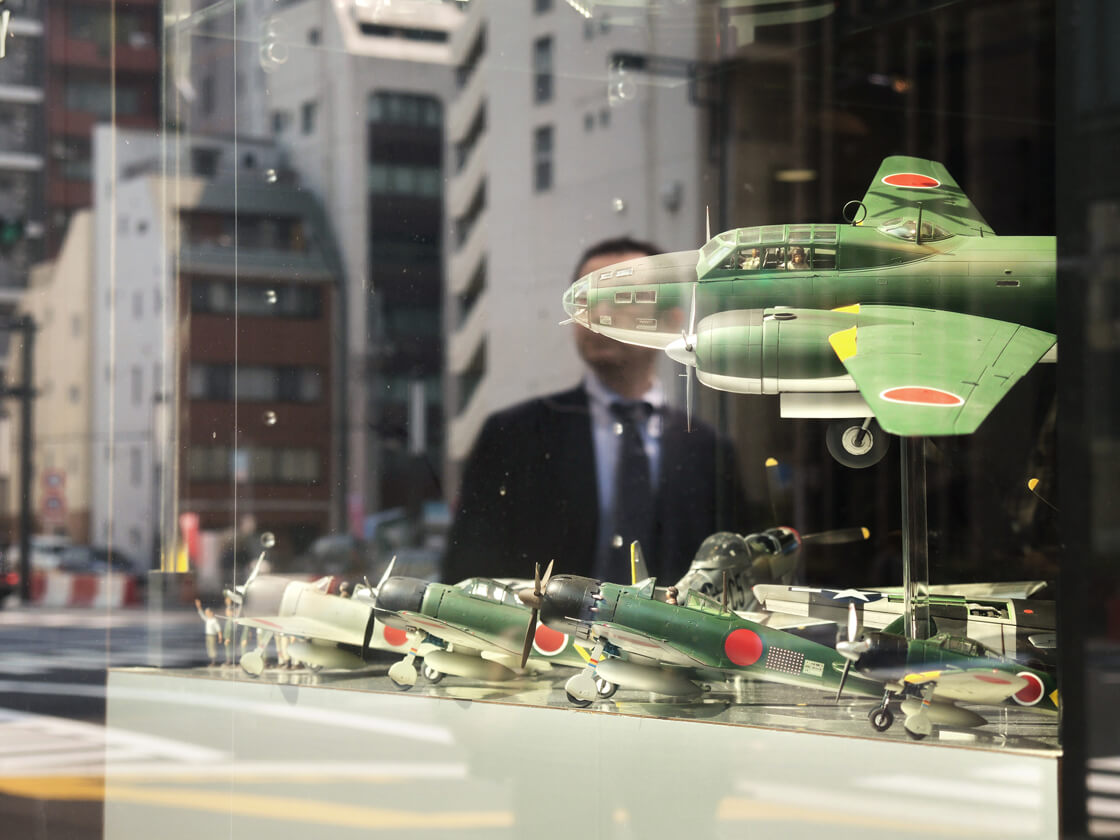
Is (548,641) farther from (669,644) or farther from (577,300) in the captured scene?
(577,300)

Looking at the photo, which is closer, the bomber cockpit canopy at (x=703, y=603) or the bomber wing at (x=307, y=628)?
the bomber cockpit canopy at (x=703, y=603)

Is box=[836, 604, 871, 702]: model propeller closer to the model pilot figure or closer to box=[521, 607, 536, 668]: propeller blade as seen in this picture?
box=[521, 607, 536, 668]: propeller blade

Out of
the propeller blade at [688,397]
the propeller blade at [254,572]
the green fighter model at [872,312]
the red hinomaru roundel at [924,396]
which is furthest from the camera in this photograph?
the propeller blade at [254,572]

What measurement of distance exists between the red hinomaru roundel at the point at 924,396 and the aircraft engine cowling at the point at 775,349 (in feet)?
0.86

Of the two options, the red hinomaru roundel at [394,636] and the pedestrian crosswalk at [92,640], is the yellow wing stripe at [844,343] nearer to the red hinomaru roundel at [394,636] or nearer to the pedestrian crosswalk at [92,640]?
the red hinomaru roundel at [394,636]

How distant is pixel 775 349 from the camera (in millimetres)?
3316

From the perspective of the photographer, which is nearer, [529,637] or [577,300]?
[529,637]

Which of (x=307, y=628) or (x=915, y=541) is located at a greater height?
(x=915, y=541)

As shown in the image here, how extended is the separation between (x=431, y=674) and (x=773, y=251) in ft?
5.89

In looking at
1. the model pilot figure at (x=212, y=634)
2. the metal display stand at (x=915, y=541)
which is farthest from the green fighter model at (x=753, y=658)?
the model pilot figure at (x=212, y=634)

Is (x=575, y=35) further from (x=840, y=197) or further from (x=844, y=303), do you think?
(x=844, y=303)

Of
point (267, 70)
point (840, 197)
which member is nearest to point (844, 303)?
point (840, 197)

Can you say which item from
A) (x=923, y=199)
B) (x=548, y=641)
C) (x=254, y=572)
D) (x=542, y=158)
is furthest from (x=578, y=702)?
(x=542, y=158)

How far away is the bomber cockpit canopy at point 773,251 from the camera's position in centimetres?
338
